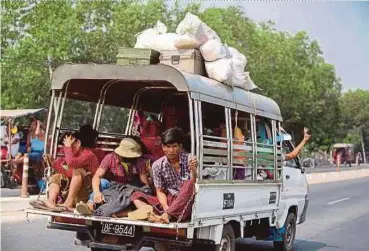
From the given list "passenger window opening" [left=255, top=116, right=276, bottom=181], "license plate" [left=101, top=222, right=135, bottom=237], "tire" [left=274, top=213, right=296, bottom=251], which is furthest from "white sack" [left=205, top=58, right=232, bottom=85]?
"tire" [left=274, top=213, right=296, bottom=251]

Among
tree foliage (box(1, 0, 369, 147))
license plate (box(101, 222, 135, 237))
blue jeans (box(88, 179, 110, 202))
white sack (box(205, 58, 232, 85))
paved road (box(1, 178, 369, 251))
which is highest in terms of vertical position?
tree foliage (box(1, 0, 369, 147))

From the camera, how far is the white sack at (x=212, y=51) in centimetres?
673

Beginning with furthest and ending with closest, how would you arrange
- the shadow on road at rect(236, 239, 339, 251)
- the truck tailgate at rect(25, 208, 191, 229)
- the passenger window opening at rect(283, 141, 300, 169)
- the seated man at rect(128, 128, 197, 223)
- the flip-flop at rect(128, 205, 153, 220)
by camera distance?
the shadow on road at rect(236, 239, 339, 251) → the passenger window opening at rect(283, 141, 300, 169) → the seated man at rect(128, 128, 197, 223) → the flip-flop at rect(128, 205, 153, 220) → the truck tailgate at rect(25, 208, 191, 229)

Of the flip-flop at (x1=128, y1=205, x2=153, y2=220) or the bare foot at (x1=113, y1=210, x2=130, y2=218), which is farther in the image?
the bare foot at (x1=113, y1=210, x2=130, y2=218)

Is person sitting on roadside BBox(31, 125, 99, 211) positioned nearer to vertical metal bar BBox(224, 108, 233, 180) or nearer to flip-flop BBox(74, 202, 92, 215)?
flip-flop BBox(74, 202, 92, 215)

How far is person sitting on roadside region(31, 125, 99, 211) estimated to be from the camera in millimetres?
6441

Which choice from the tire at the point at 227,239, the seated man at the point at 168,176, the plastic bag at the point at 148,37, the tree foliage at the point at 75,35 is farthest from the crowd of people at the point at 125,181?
the tree foliage at the point at 75,35

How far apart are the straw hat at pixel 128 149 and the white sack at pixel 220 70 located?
111cm

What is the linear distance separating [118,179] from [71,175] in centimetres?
55

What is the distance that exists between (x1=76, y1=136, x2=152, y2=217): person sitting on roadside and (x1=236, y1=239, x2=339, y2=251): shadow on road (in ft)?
9.76

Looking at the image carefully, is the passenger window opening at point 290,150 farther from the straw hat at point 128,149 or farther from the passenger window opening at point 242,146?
the straw hat at point 128,149

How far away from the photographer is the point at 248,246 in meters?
9.32

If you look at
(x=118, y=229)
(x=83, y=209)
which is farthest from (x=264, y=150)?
(x=83, y=209)

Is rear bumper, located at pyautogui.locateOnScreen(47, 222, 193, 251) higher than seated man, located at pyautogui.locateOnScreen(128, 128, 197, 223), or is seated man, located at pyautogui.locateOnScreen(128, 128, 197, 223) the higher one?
seated man, located at pyautogui.locateOnScreen(128, 128, 197, 223)
